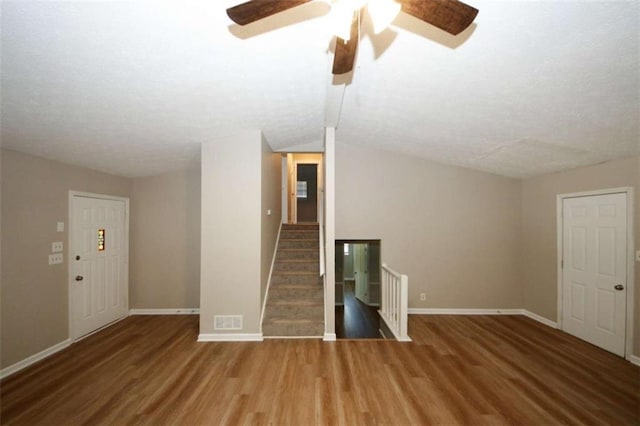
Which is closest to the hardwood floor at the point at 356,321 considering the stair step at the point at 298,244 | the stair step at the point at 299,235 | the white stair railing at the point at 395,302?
the white stair railing at the point at 395,302

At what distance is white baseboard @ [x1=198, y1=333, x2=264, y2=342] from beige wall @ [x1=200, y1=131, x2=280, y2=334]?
0.04m

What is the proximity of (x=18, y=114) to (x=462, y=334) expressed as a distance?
5288 millimetres

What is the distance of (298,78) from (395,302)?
3104 mm

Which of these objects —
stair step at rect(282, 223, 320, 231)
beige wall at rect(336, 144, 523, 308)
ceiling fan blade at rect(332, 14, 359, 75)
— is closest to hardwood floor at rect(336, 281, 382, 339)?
beige wall at rect(336, 144, 523, 308)

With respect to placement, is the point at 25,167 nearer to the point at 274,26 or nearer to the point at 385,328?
the point at 274,26

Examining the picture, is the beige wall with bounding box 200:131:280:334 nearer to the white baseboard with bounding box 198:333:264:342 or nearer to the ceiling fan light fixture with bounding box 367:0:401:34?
the white baseboard with bounding box 198:333:264:342

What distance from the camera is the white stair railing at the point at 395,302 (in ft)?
10.6

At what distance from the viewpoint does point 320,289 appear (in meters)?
3.93

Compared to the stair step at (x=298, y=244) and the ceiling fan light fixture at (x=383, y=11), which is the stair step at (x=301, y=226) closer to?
the stair step at (x=298, y=244)

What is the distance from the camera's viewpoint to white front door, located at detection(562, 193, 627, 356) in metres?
2.90

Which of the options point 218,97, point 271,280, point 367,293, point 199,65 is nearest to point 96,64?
point 199,65

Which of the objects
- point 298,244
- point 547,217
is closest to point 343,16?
point 298,244

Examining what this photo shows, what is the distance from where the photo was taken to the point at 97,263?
3525 mm

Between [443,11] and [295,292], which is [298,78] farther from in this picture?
[295,292]
